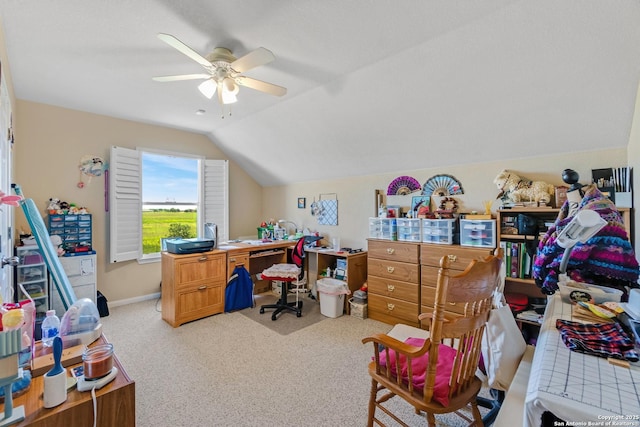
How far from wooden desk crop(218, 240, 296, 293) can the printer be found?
24cm

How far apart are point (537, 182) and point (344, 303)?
96.1 inches

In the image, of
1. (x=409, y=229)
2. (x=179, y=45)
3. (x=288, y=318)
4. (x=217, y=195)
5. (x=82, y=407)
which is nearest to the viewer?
(x=82, y=407)

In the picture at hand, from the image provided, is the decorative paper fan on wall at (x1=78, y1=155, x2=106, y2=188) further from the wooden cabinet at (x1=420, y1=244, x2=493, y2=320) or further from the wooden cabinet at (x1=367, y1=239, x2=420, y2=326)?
the wooden cabinet at (x1=420, y1=244, x2=493, y2=320)

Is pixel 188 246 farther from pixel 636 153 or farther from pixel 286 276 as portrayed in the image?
pixel 636 153

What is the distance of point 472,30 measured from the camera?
6.08 feet

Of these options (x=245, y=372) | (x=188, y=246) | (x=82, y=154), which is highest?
(x=82, y=154)

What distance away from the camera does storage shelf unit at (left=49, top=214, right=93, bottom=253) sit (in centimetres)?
330

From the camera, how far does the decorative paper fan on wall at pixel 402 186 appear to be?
3.44m

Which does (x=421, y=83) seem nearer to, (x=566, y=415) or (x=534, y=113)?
(x=534, y=113)

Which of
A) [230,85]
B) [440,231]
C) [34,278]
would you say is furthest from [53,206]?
[440,231]

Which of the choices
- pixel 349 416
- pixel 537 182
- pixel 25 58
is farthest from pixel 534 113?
pixel 25 58

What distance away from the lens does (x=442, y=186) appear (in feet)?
10.6

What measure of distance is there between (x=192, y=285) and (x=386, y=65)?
3077mm

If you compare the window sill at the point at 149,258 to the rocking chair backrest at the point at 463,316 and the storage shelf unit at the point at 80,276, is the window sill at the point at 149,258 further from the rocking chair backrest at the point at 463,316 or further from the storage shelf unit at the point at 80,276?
the rocking chair backrest at the point at 463,316
